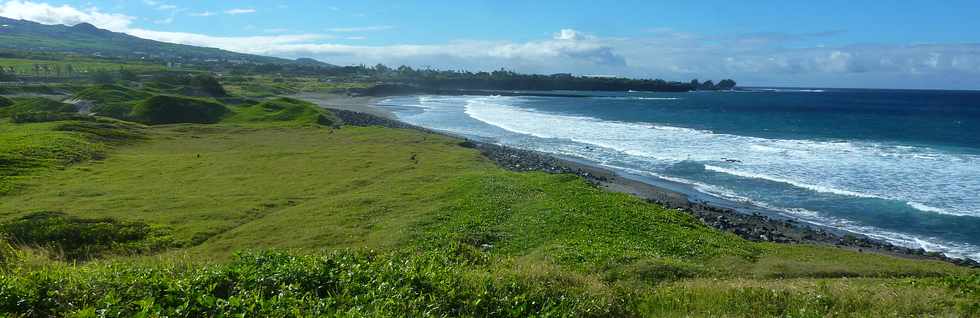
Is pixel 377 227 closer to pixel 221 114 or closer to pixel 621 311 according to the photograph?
pixel 621 311

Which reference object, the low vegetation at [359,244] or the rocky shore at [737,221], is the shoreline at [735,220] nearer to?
the rocky shore at [737,221]

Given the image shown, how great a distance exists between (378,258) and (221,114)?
5530 centimetres

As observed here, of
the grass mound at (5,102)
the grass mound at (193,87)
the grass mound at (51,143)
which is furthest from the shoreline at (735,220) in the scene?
the grass mound at (193,87)

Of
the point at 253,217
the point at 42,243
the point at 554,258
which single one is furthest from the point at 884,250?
the point at 42,243

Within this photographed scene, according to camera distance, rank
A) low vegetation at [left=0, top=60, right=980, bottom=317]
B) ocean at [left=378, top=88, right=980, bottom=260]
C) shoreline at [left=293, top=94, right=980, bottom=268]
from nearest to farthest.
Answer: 1. low vegetation at [left=0, top=60, right=980, bottom=317]
2. shoreline at [left=293, top=94, right=980, bottom=268]
3. ocean at [left=378, top=88, right=980, bottom=260]

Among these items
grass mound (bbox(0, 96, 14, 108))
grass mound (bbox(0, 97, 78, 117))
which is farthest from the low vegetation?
grass mound (bbox(0, 96, 14, 108))

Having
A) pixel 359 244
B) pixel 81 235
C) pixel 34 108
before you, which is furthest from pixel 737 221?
pixel 34 108

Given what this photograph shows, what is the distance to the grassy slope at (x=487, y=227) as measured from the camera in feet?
33.1

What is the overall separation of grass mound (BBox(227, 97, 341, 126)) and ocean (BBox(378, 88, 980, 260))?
11904 millimetres

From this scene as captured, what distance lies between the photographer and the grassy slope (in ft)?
33.1

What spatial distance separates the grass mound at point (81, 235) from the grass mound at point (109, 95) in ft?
155

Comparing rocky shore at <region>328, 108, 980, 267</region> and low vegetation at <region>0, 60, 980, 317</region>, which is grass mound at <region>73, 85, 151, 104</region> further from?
rocky shore at <region>328, 108, 980, 267</region>

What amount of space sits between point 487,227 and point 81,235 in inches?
439

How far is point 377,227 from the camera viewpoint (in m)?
19.8
